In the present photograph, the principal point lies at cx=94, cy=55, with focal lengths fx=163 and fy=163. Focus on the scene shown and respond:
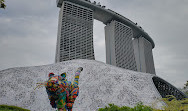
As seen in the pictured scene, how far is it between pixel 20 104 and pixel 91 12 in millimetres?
58858

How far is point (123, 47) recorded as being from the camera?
8094 cm

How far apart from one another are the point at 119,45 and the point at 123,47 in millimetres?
2903

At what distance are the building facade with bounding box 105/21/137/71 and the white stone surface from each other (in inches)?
2129

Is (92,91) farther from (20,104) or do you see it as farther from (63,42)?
(63,42)

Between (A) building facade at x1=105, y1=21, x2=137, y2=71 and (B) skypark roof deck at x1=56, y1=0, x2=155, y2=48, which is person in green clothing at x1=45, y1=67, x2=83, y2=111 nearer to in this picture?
(B) skypark roof deck at x1=56, y1=0, x2=155, y2=48

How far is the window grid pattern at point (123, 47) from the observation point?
3046 inches

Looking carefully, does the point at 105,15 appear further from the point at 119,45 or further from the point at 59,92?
the point at 59,92

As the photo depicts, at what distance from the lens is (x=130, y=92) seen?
17812mm

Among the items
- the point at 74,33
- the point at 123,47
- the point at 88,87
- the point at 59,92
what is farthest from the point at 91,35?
the point at 59,92

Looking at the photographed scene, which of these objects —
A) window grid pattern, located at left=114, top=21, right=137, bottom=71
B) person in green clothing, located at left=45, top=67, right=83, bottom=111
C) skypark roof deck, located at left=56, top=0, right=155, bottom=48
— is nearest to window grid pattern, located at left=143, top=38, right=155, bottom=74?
skypark roof deck, located at left=56, top=0, right=155, bottom=48

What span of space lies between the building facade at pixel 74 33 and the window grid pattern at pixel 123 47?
16593mm

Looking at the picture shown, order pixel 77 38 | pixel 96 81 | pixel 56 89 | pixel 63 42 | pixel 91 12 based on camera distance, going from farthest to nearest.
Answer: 1. pixel 91 12
2. pixel 77 38
3. pixel 63 42
4. pixel 96 81
5. pixel 56 89

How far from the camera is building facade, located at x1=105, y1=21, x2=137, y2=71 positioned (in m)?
76.4

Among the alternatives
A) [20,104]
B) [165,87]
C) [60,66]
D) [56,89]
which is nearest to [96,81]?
[60,66]
